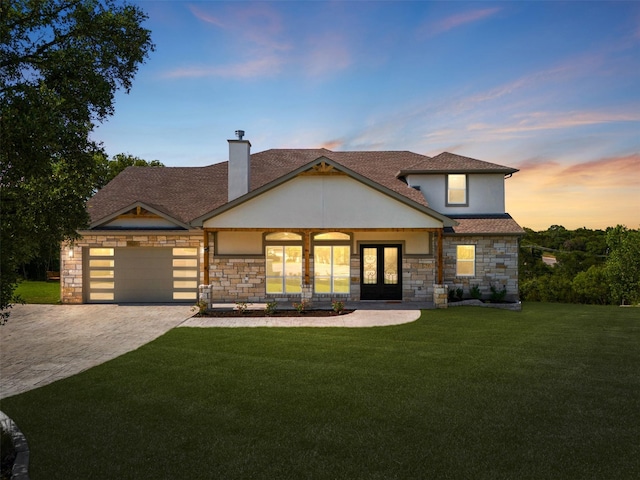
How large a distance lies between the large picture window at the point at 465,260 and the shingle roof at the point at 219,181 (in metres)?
0.86

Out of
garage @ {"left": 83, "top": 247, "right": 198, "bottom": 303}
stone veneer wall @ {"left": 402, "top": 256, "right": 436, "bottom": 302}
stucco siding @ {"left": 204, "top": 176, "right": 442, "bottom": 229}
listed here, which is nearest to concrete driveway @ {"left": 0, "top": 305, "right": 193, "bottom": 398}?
garage @ {"left": 83, "top": 247, "right": 198, "bottom": 303}

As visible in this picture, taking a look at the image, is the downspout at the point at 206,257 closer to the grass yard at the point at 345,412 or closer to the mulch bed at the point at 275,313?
the mulch bed at the point at 275,313

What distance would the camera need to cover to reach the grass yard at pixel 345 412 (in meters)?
4.48

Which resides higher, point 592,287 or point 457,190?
point 457,190

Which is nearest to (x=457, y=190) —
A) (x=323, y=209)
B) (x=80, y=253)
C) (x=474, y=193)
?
(x=474, y=193)

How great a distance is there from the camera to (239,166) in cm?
1741

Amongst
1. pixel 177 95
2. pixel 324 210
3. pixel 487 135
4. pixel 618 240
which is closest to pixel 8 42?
pixel 324 210

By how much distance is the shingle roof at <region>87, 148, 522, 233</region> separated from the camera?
57.9 ft

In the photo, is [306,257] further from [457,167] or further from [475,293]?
[457,167]

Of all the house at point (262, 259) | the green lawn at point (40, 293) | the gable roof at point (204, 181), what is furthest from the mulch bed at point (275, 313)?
the green lawn at point (40, 293)

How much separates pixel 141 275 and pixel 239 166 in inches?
253

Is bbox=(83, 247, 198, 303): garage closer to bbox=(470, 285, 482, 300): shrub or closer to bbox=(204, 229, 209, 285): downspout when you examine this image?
bbox=(204, 229, 209, 285): downspout

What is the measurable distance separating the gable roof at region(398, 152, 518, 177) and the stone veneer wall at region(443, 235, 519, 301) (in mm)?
3337

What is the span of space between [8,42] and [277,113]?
13.8m
